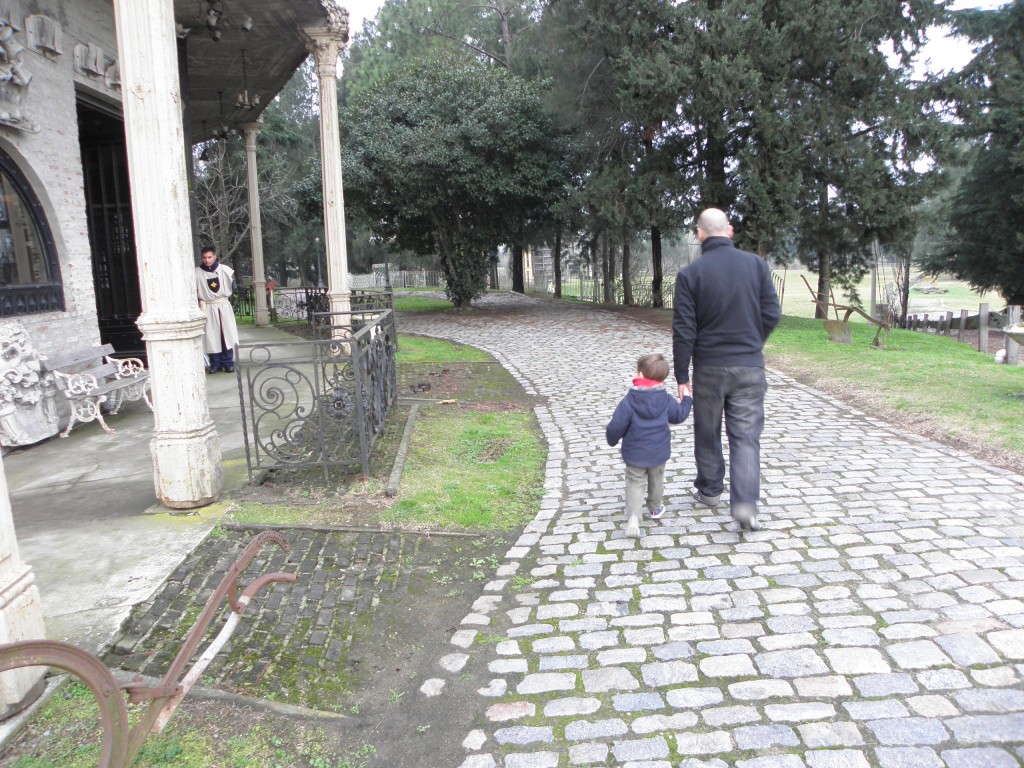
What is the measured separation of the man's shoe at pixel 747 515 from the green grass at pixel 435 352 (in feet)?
27.6

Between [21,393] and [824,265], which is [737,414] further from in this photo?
[824,265]

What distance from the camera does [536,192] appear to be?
20422 mm

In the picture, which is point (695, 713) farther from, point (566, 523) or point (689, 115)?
point (689, 115)

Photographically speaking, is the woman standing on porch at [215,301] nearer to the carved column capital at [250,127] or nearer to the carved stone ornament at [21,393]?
the carved stone ornament at [21,393]

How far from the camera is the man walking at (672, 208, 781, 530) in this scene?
477 cm

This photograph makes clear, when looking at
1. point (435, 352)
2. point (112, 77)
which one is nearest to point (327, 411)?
point (112, 77)

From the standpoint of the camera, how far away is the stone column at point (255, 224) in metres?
16.8

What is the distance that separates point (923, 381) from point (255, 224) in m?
14.2

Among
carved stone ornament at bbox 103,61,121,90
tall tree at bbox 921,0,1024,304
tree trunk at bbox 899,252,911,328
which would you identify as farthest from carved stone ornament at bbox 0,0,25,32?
tree trunk at bbox 899,252,911,328

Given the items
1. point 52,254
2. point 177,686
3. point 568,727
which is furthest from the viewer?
point 52,254

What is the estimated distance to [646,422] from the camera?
476 cm

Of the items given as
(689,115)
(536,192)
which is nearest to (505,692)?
(689,115)

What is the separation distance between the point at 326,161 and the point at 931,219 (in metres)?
14.6

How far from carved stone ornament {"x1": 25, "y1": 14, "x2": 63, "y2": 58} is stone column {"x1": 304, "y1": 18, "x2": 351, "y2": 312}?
3.55 m
